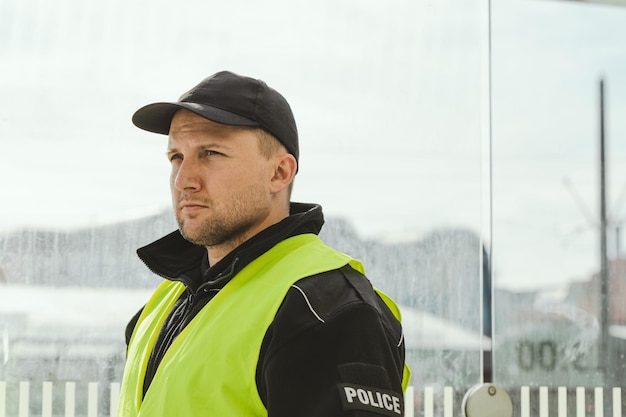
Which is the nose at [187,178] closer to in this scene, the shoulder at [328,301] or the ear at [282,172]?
the ear at [282,172]

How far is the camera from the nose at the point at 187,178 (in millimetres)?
1278

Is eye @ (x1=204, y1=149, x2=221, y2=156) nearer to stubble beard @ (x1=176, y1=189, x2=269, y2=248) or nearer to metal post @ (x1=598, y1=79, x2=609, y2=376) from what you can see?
stubble beard @ (x1=176, y1=189, x2=269, y2=248)

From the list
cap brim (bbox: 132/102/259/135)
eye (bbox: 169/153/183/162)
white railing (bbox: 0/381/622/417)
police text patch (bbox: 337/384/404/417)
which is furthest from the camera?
white railing (bbox: 0/381/622/417)

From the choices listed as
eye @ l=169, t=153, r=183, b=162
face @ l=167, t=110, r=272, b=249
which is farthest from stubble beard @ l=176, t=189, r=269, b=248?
eye @ l=169, t=153, r=183, b=162

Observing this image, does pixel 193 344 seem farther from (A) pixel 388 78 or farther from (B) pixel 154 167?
(A) pixel 388 78

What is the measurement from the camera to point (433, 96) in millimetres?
2068

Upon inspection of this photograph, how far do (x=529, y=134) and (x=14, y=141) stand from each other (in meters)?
1.21

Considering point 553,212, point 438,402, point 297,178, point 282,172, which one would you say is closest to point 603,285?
point 553,212

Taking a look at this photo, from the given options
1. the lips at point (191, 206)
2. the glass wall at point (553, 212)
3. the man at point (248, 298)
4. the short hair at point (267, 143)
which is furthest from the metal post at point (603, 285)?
the lips at point (191, 206)

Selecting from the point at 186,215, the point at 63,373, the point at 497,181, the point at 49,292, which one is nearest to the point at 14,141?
the point at 49,292

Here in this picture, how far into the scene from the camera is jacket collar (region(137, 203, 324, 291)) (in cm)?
124

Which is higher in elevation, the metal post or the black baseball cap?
the black baseball cap

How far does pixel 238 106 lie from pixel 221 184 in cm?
12

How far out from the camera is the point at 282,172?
1.33 metres
